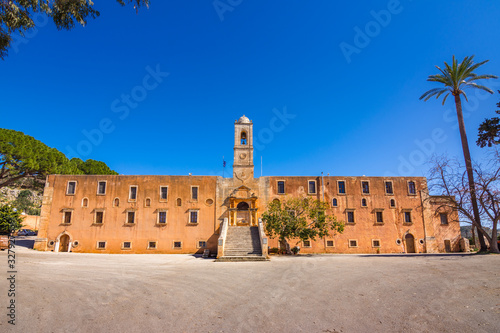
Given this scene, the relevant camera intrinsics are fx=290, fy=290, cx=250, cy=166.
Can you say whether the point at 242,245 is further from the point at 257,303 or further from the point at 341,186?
the point at 257,303

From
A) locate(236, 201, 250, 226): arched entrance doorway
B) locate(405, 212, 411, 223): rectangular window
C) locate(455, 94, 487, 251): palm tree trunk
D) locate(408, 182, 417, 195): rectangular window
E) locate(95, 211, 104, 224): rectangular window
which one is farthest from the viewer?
locate(408, 182, 417, 195): rectangular window

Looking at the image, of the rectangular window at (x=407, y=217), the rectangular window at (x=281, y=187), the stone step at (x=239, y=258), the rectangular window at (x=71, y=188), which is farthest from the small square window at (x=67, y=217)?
the rectangular window at (x=407, y=217)

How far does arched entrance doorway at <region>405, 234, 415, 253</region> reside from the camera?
2980 cm

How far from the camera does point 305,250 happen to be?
28.6 m

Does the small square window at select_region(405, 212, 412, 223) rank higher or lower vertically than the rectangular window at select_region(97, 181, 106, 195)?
lower

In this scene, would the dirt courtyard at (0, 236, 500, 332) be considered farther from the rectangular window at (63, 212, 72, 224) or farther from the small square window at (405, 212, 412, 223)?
the small square window at (405, 212, 412, 223)

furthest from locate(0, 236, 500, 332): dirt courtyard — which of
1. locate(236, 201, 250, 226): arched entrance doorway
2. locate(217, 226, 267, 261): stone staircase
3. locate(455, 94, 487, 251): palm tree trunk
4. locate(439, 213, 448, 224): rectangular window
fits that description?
locate(439, 213, 448, 224): rectangular window

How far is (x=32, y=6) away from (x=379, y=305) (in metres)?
13.3

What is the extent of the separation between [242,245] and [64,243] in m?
18.5

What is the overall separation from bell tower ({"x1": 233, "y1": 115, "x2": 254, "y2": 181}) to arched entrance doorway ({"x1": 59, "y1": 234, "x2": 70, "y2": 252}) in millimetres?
17570

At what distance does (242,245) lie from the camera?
75.8 ft

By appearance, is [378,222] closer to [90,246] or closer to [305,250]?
[305,250]

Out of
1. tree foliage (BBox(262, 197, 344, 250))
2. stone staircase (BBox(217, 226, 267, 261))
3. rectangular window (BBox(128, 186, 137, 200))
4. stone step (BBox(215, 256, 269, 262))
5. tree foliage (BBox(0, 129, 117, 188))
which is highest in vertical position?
tree foliage (BBox(0, 129, 117, 188))

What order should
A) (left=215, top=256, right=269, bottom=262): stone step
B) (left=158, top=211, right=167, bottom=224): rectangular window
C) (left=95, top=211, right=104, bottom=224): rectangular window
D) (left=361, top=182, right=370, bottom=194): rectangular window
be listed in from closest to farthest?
1. (left=215, top=256, right=269, bottom=262): stone step
2. (left=95, top=211, right=104, bottom=224): rectangular window
3. (left=158, top=211, right=167, bottom=224): rectangular window
4. (left=361, top=182, right=370, bottom=194): rectangular window
